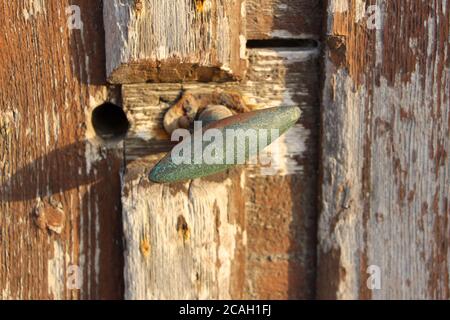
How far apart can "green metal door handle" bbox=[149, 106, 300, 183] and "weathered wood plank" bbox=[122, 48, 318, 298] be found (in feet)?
0.41

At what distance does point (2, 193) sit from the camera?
0.64 meters

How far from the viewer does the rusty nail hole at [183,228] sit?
637 mm

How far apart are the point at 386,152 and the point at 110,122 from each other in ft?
1.16

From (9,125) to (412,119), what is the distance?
484 millimetres

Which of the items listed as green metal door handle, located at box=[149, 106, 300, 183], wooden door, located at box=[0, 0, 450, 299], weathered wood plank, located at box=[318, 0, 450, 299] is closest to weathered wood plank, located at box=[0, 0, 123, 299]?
wooden door, located at box=[0, 0, 450, 299]

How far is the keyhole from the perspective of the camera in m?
0.65

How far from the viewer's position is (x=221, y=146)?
500mm

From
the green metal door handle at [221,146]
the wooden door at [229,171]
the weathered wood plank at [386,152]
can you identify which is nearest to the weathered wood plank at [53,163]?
the wooden door at [229,171]

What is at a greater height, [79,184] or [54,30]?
[54,30]

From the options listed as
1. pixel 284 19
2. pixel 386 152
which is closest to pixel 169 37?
pixel 284 19

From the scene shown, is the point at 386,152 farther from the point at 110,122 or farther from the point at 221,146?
the point at 110,122

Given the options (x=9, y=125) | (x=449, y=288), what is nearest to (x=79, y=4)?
(x=9, y=125)

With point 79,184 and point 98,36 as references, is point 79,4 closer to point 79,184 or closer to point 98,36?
point 98,36

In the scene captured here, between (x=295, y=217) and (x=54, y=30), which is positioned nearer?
(x=54, y=30)
